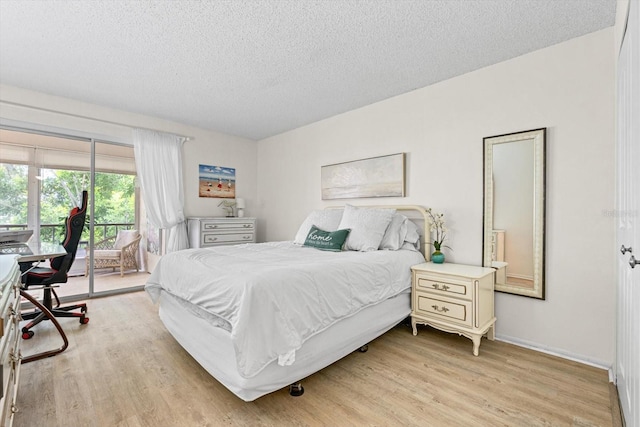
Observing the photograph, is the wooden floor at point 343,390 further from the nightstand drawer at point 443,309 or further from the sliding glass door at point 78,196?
the sliding glass door at point 78,196

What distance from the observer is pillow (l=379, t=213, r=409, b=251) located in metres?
2.97

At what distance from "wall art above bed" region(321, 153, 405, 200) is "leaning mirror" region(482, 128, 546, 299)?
93 cm

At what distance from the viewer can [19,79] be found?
10.1ft

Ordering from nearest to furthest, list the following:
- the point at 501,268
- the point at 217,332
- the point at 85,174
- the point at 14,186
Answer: the point at 217,332, the point at 501,268, the point at 14,186, the point at 85,174

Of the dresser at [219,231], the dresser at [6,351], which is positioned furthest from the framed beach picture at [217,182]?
the dresser at [6,351]

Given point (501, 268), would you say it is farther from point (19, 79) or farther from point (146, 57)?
point (19, 79)

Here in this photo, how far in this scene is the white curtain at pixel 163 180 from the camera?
13.6 ft

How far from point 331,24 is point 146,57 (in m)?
1.69

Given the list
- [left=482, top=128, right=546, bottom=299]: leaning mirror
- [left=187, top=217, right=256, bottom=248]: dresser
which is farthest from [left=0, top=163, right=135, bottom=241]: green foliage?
[left=482, top=128, right=546, bottom=299]: leaning mirror

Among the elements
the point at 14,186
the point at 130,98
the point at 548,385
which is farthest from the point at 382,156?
the point at 14,186

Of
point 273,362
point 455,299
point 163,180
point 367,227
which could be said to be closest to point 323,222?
point 367,227

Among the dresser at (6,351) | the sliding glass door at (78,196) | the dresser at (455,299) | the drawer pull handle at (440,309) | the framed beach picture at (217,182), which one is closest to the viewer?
the dresser at (6,351)

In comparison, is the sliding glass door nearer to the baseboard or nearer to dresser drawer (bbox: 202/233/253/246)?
dresser drawer (bbox: 202/233/253/246)

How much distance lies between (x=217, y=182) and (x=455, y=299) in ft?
13.3
